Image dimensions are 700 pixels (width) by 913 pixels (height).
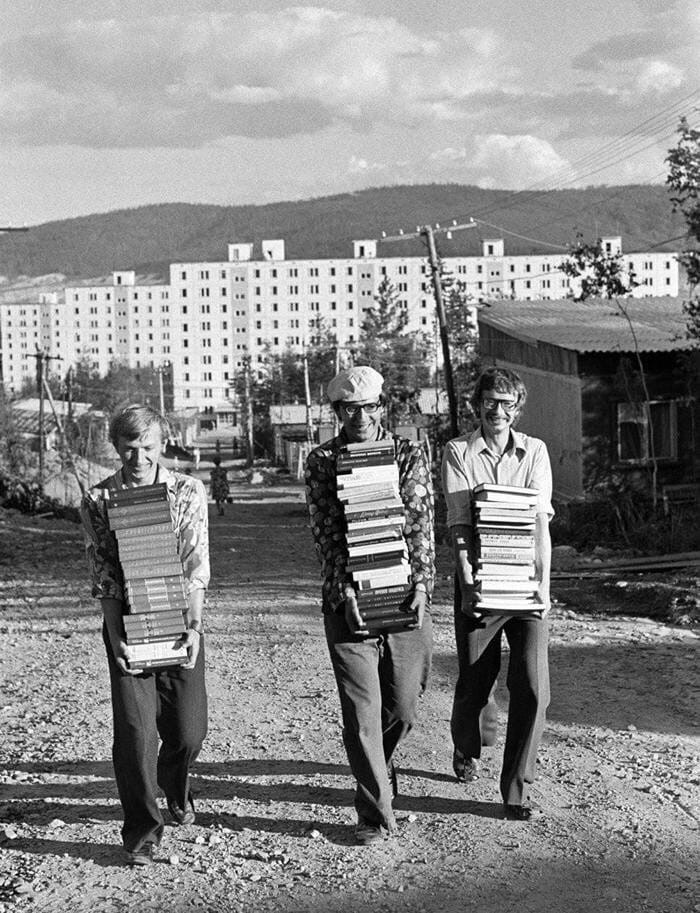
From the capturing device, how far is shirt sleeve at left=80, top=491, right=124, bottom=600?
16.9ft

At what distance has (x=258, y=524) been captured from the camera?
2842 centimetres

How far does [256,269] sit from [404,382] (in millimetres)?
104541

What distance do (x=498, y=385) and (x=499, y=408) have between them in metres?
0.10

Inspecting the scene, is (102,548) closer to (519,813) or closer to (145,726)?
(145,726)

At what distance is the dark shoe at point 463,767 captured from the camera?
612 centimetres

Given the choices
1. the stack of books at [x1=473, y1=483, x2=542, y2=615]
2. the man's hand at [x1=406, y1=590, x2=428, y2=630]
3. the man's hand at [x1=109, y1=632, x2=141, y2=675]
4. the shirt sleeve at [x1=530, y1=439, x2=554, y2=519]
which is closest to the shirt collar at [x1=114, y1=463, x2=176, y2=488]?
the man's hand at [x1=109, y1=632, x2=141, y2=675]

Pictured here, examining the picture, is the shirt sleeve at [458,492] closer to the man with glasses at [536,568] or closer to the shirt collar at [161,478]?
the man with glasses at [536,568]

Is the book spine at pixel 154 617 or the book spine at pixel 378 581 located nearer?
the book spine at pixel 154 617

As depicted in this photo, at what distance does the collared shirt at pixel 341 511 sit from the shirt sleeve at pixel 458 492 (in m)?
0.23

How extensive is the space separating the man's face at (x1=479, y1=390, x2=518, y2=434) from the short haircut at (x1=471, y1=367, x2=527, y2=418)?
0.01 m

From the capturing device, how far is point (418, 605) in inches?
211

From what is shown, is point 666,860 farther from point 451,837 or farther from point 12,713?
point 12,713

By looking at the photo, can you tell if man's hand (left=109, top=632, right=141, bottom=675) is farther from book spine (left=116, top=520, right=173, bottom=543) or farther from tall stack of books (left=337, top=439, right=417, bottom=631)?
tall stack of books (left=337, top=439, right=417, bottom=631)

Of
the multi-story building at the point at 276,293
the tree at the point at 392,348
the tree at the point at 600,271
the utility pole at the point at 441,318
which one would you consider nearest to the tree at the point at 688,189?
the tree at the point at 600,271
